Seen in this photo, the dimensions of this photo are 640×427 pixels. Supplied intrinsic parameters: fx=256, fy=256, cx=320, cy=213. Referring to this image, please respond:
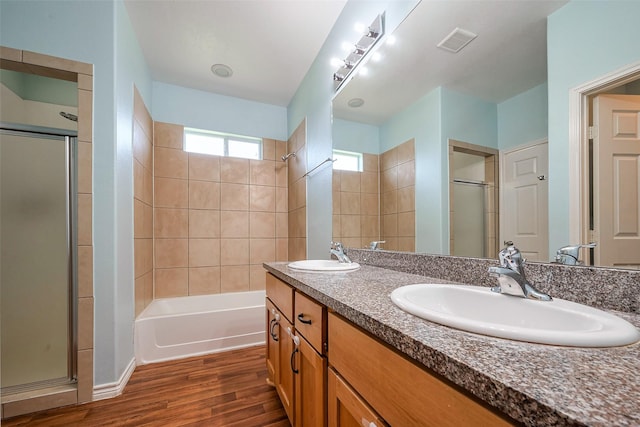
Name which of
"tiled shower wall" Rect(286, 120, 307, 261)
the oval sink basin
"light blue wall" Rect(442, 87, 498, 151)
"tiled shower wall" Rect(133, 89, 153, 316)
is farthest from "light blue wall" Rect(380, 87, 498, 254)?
"tiled shower wall" Rect(133, 89, 153, 316)

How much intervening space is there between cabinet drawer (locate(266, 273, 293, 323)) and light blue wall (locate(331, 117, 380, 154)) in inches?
35.3

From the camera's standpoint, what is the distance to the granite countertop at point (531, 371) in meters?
0.25

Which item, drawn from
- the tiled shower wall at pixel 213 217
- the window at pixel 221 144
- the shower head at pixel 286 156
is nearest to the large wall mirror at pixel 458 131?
the shower head at pixel 286 156

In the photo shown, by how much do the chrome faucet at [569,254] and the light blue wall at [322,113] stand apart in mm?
1329

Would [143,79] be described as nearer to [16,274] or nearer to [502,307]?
[16,274]

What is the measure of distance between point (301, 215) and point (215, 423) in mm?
1712

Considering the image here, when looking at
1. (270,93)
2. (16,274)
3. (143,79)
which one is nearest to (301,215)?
(270,93)

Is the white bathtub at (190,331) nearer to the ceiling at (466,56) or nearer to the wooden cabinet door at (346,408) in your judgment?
the wooden cabinet door at (346,408)

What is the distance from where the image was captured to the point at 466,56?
0.98 metres

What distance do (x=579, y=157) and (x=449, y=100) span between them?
1.71ft

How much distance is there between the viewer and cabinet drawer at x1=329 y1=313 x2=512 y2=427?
354 mm

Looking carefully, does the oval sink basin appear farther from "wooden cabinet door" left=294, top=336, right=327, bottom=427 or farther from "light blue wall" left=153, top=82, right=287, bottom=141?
"light blue wall" left=153, top=82, right=287, bottom=141

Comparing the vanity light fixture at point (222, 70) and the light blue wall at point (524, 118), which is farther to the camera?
the vanity light fixture at point (222, 70)

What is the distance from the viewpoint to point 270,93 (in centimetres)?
284
